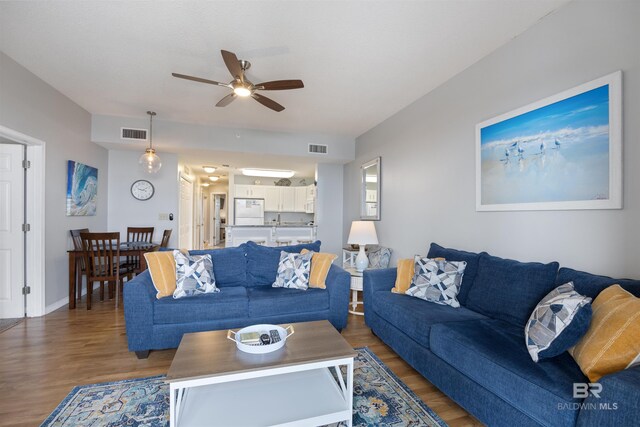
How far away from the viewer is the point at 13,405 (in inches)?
71.4

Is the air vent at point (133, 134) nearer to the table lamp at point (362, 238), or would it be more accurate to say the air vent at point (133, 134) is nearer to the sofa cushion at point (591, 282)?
the table lamp at point (362, 238)

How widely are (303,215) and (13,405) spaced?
737 centimetres

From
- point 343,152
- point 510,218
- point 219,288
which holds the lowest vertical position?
point 219,288

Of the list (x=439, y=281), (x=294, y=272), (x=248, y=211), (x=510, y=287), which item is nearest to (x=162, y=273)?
(x=294, y=272)

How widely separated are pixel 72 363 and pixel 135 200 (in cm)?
340

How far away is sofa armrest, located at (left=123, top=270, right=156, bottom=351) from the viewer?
7.75 ft

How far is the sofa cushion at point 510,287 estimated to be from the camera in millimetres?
1878

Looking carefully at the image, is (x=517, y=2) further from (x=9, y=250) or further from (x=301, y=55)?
(x=9, y=250)

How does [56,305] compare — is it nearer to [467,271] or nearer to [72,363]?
[72,363]

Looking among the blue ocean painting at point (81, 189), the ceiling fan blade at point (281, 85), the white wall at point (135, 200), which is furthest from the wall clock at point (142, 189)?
the ceiling fan blade at point (281, 85)

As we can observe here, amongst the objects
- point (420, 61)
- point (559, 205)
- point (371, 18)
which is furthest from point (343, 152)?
point (559, 205)

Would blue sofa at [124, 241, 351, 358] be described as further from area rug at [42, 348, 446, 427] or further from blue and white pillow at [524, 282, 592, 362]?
blue and white pillow at [524, 282, 592, 362]

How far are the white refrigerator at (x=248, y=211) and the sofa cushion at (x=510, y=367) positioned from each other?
267 inches

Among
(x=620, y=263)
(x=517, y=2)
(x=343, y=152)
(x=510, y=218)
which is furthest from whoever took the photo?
(x=343, y=152)
